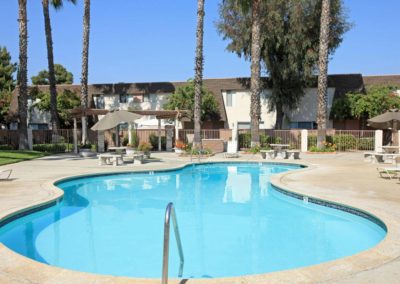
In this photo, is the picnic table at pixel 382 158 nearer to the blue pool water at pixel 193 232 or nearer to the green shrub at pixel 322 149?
the green shrub at pixel 322 149

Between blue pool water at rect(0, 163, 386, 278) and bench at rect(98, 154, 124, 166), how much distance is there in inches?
220

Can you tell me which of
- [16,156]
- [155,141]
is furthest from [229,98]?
[16,156]

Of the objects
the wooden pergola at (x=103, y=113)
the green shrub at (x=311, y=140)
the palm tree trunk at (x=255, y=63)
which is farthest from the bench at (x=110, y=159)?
the green shrub at (x=311, y=140)

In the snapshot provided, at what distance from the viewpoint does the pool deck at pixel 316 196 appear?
A: 15.9 ft

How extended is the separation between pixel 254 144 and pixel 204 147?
150 inches

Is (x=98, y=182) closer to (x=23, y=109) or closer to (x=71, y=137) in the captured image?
(x=23, y=109)

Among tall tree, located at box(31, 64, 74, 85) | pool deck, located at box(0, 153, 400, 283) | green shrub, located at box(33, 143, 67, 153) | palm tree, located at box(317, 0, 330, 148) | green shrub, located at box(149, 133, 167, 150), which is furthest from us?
tall tree, located at box(31, 64, 74, 85)

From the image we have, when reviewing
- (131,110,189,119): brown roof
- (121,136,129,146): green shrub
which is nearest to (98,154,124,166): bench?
(131,110,189,119): brown roof

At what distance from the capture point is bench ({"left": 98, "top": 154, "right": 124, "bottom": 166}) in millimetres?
19688

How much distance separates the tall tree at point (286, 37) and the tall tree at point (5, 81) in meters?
20.3

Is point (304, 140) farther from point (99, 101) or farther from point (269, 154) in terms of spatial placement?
point (99, 101)

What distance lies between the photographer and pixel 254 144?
87.0 ft

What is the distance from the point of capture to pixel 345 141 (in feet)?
92.5

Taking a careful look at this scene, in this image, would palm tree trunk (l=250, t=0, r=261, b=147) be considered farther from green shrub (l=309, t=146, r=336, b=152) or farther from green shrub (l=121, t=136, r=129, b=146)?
green shrub (l=121, t=136, r=129, b=146)
